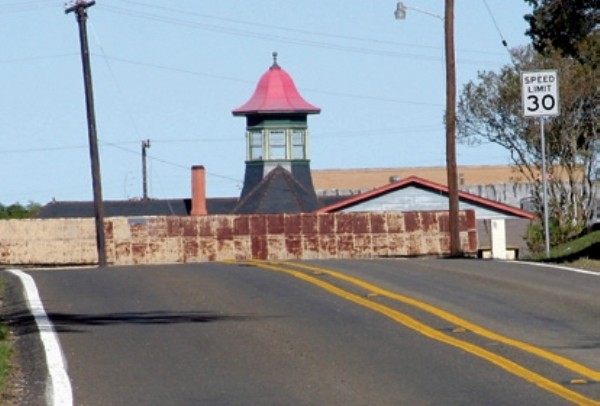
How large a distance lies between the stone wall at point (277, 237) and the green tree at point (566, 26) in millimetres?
8788

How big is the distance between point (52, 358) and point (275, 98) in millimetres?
49149

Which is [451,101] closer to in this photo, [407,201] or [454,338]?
[407,201]

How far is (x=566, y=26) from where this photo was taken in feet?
122

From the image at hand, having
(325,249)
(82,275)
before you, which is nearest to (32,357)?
(82,275)

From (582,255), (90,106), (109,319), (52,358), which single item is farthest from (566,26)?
(52,358)

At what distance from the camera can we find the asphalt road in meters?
11.7

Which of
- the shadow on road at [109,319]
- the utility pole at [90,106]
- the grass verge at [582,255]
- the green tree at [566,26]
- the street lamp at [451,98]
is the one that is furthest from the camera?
the utility pole at [90,106]

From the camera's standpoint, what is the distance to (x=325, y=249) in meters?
47.2

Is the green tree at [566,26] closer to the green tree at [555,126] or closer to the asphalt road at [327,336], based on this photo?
the green tree at [555,126]

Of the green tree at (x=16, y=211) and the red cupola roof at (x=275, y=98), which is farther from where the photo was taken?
the green tree at (x=16, y=211)

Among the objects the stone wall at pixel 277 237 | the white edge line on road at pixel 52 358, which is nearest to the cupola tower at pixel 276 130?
the stone wall at pixel 277 237

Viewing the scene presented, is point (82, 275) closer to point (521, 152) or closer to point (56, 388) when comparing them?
point (56, 388)

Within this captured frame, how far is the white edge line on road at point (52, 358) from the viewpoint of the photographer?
1159cm

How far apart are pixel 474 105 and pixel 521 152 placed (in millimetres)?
2241
